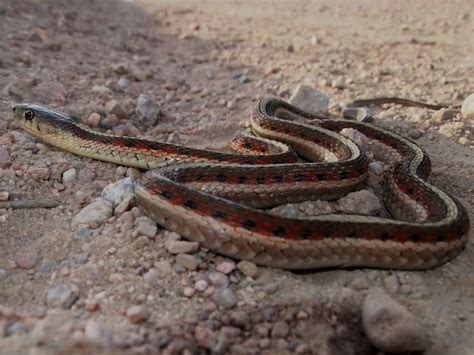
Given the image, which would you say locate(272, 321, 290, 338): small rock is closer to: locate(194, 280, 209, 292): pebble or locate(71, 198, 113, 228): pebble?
locate(194, 280, 209, 292): pebble

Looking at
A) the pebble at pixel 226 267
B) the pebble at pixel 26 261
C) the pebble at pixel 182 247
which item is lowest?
the pebble at pixel 26 261

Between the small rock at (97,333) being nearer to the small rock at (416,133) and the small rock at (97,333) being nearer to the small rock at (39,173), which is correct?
the small rock at (39,173)

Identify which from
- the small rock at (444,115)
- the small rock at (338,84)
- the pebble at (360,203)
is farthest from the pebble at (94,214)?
the small rock at (338,84)

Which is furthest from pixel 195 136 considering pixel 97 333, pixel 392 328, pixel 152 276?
pixel 392 328

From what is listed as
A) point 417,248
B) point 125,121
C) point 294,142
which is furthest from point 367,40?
point 417,248

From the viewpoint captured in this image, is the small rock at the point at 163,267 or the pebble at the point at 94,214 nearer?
the small rock at the point at 163,267

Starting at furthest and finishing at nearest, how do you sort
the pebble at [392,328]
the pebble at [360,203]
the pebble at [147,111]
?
the pebble at [147,111]
the pebble at [360,203]
the pebble at [392,328]
